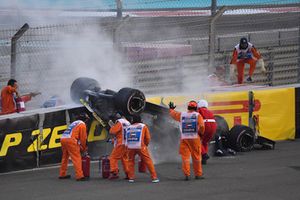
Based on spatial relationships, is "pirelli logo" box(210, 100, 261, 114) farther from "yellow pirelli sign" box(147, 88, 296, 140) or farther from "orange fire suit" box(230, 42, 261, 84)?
"orange fire suit" box(230, 42, 261, 84)

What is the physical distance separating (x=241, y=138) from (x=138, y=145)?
3.26 meters

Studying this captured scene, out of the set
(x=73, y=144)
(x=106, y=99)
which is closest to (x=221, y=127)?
(x=106, y=99)

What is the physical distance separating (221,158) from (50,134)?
314 cm

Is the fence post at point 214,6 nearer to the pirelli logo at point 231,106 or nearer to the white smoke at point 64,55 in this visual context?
the pirelli logo at point 231,106

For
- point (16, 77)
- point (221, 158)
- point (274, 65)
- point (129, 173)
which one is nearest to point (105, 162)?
point (129, 173)

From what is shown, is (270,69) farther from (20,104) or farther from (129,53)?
(20,104)

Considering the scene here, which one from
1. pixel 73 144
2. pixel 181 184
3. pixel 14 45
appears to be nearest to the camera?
pixel 181 184

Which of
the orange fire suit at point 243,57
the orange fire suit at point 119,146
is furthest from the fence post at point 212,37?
the orange fire suit at point 119,146

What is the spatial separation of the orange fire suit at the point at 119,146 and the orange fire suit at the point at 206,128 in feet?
5.38

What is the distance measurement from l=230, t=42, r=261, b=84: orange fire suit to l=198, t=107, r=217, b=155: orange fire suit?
157 inches

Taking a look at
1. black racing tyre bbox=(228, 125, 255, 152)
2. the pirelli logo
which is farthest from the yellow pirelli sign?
black racing tyre bbox=(228, 125, 255, 152)

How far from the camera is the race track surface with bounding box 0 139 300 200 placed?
9.84 m

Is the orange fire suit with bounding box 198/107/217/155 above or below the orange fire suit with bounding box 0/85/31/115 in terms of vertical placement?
below

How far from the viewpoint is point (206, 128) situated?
1253cm
